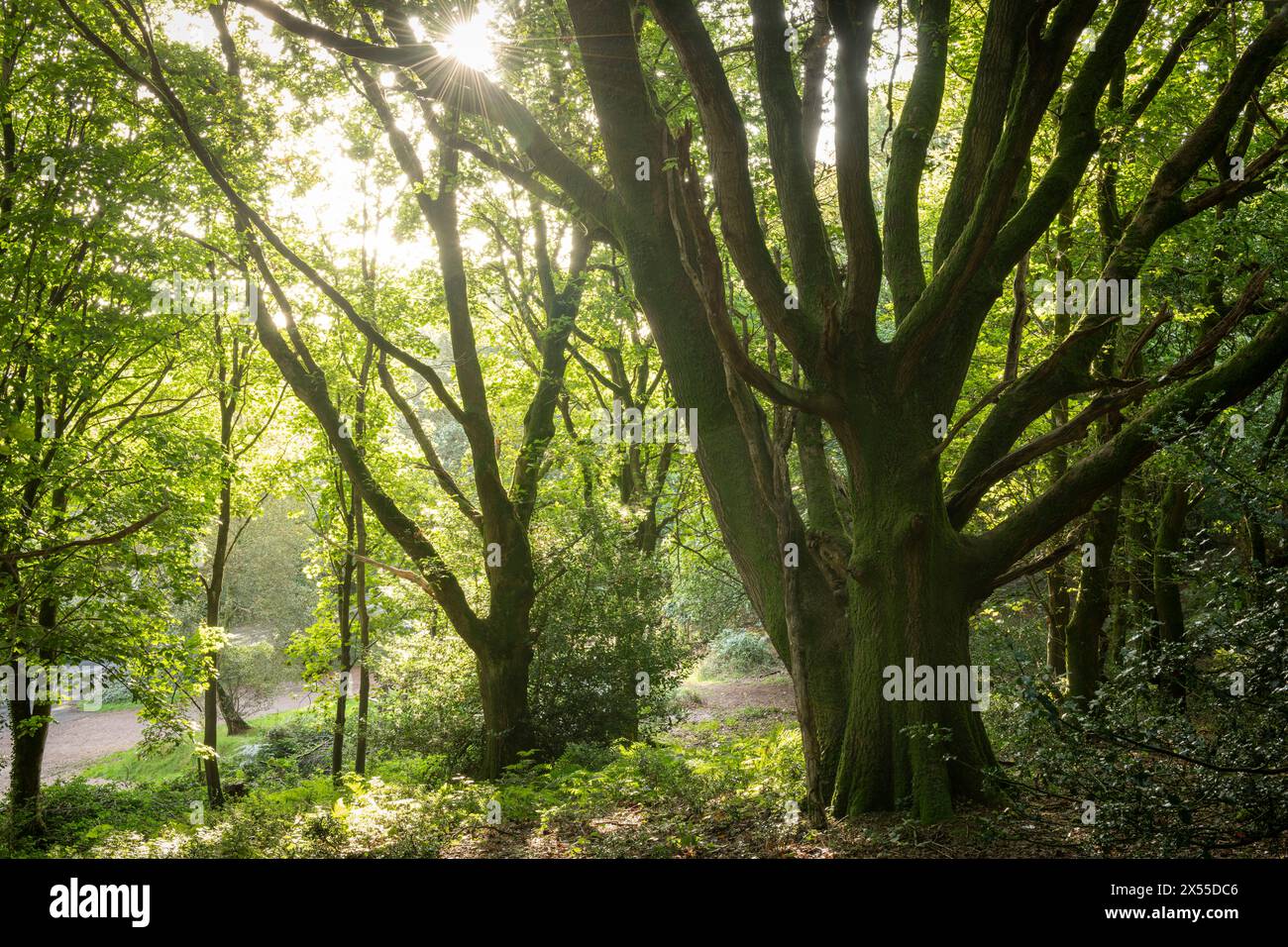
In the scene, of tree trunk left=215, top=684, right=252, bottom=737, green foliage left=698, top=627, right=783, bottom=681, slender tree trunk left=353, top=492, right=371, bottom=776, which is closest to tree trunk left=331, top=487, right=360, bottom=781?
slender tree trunk left=353, top=492, right=371, bottom=776

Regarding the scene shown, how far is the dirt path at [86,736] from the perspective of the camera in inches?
836

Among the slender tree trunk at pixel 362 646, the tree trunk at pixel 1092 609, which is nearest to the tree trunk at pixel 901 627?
the tree trunk at pixel 1092 609

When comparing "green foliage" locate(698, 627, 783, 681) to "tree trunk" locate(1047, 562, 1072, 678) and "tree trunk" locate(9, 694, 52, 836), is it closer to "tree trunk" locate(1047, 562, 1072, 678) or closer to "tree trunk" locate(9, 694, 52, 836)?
"tree trunk" locate(1047, 562, 1072, 678)

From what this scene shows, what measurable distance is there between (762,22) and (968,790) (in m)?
5.61

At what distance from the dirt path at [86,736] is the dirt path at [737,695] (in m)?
10.8

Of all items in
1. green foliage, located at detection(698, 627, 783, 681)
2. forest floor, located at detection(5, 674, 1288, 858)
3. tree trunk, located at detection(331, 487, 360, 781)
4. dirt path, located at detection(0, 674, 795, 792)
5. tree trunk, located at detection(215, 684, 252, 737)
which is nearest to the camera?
forest floor, located at detection(5, 674, 1288, 858)

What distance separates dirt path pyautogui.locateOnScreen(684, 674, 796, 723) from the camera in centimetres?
2171

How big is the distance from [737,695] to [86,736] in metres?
20.0

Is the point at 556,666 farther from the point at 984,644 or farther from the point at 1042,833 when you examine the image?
the point at 1042,833

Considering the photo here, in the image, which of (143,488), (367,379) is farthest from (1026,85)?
(367,379)

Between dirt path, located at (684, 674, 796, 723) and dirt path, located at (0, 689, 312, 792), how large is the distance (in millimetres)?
10792

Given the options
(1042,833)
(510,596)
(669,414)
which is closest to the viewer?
(1042,833)

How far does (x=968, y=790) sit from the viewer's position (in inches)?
224

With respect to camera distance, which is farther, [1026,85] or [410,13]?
[410,13]
